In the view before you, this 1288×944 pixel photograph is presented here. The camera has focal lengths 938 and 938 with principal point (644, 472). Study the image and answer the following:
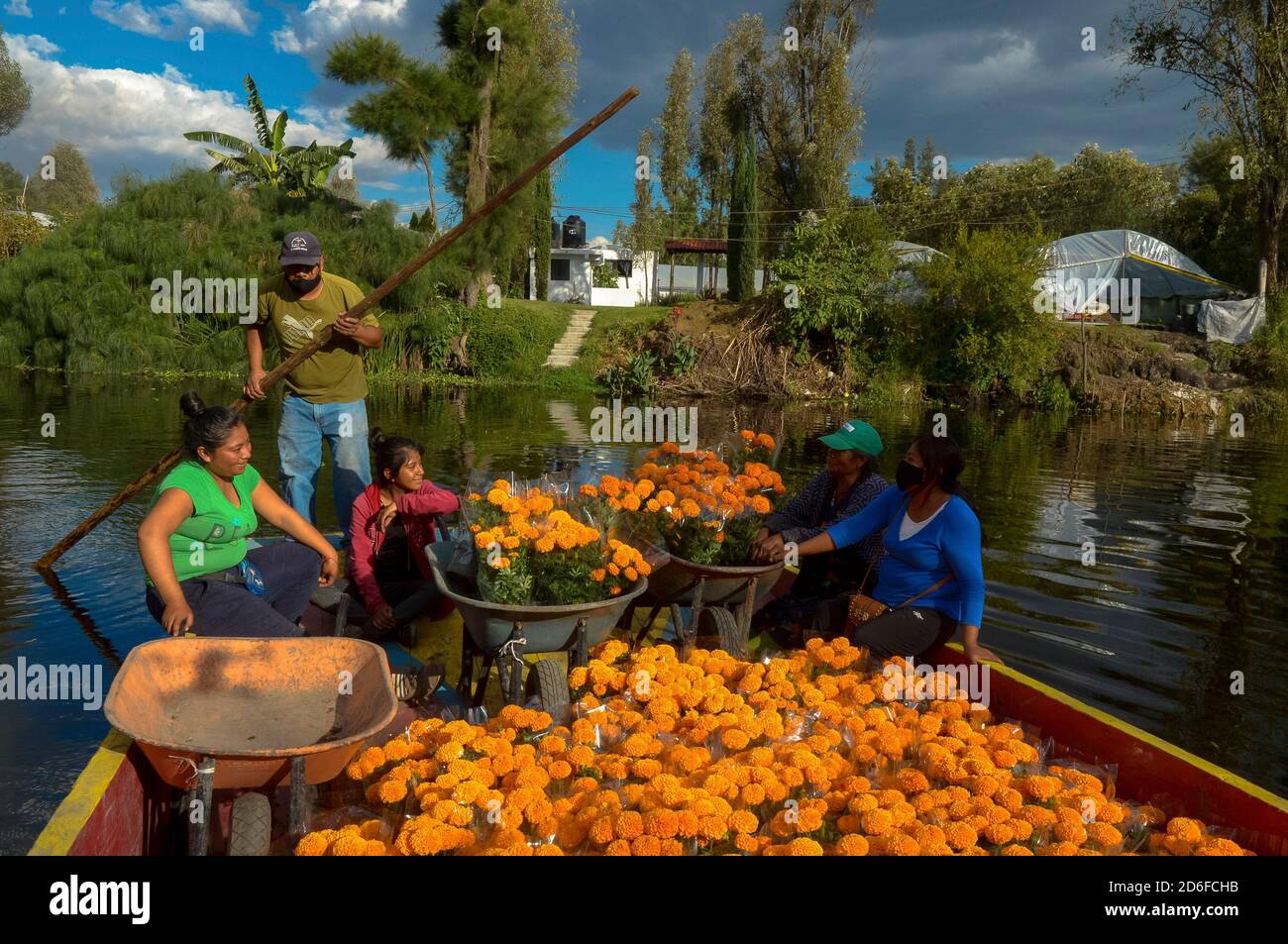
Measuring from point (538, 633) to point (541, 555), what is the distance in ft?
1.12

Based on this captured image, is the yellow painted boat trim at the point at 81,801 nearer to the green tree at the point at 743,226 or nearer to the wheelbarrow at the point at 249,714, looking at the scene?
the wheelbarrow at the point at 249,714

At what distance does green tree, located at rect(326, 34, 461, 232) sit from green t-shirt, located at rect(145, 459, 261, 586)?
29095 mm

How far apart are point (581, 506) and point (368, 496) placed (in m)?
1.51

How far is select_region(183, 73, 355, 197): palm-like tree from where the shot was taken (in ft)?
116

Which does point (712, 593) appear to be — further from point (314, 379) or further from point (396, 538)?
point (314, 379)

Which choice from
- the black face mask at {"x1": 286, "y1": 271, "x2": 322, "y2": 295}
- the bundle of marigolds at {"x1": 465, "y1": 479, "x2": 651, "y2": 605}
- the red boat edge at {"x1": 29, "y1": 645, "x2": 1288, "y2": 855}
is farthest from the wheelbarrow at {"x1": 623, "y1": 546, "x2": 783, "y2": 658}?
the black face mask at {"x1": 286, "y1": 271, "x2": 322, "y2": 295}

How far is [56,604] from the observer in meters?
7.31

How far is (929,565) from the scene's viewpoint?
15.7ft

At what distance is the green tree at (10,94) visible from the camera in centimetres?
5762

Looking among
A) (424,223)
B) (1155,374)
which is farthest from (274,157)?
(1155,374)

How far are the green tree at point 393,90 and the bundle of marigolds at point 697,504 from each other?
28864 millimetres

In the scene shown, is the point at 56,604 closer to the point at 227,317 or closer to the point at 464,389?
the point at 464,389
